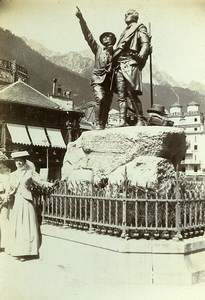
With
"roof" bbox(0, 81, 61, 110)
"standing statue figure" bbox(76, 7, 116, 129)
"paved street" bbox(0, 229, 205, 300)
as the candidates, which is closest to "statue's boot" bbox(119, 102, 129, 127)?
"standing statue figure" bbox(76, 7, 116, 129)

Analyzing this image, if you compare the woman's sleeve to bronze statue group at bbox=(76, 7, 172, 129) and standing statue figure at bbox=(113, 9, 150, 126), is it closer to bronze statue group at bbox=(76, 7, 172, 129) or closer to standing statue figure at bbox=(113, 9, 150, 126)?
bronze statue group at bbox=(76, 7, 172, 129)

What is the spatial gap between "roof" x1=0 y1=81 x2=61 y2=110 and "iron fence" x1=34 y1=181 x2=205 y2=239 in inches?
570

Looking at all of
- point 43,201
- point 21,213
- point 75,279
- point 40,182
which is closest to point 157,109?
point 40,182

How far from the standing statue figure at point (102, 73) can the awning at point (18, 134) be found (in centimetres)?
1341

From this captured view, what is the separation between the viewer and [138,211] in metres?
4.71

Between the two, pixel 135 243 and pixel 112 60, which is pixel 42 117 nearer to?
pixel 112 60

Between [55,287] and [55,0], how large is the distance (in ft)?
13.6

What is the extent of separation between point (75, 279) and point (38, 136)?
16.8 m

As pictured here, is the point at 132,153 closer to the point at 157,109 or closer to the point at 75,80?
the point at 157,109

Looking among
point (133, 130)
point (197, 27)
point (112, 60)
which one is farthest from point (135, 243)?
point (197, 27)

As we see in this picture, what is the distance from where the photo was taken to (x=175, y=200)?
15.1 ft

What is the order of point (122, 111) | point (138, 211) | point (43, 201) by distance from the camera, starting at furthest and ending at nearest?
1. point (122, 111)
2. point (43, 201)
3. point (138, 211)

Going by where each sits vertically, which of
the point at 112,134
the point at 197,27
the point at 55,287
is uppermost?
the point at 197,27

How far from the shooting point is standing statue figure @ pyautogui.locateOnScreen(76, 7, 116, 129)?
6430mm
